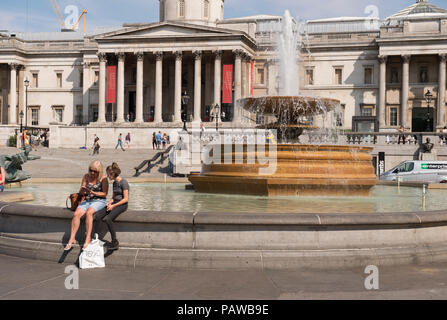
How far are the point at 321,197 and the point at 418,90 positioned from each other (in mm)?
53436

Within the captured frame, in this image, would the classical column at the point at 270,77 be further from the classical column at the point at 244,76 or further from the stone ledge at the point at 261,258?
the stone ledge at the point at 261,258

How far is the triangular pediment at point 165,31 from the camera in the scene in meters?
59.0

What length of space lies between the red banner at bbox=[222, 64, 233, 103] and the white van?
33.2 meters

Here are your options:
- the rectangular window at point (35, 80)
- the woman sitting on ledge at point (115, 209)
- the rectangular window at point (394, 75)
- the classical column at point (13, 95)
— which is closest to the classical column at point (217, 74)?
the rectangular window at point (394, 75)

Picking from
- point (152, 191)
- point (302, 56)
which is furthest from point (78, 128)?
point (152, 191)

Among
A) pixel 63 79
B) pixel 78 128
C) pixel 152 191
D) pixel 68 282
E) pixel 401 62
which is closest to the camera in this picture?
pixel 68 282

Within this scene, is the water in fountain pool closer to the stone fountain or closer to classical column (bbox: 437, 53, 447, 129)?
the stone fountain

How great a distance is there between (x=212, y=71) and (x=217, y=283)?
194ft

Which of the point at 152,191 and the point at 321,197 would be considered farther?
the point at 152,191

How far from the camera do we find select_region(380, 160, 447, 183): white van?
26217 millimetres

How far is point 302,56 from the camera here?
6700cm

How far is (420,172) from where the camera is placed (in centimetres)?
2659

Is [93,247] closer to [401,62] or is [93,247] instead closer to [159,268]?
[159,268]

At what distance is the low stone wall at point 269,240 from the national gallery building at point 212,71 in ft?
147
